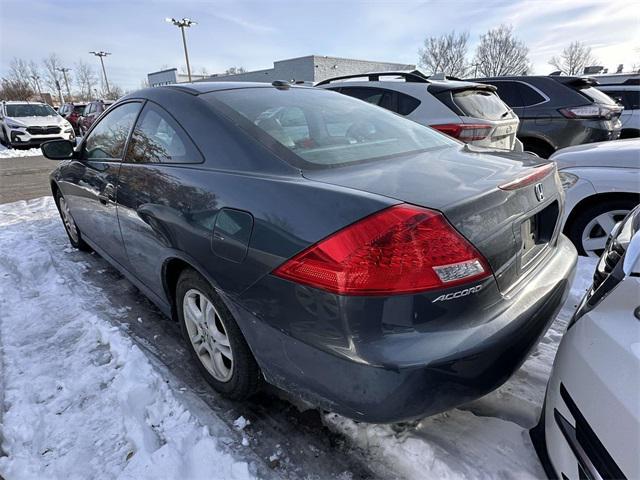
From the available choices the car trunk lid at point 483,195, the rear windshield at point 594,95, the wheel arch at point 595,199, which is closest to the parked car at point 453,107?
the wheel arch at point 595,199

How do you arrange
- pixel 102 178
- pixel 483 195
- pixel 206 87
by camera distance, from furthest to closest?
pixel 102 178 → pixel 206 87 → pixel 483 195

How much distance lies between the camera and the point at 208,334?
2098 millimetres

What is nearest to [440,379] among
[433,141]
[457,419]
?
[457,419]

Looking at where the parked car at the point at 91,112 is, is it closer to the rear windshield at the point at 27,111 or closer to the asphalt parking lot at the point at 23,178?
the rear windshield at the point at 27,111

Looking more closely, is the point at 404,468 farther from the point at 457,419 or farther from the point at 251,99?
the point at 251,99

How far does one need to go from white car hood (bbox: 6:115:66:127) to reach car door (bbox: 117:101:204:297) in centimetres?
1534

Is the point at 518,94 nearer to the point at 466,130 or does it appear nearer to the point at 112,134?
the point at 466,130

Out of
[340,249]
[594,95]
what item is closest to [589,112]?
[594,95]

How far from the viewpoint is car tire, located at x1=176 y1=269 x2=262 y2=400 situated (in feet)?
6.18

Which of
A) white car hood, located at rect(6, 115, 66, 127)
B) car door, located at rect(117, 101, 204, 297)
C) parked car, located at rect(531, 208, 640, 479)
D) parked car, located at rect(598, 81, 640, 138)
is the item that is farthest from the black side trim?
white car hood, located at rect(6, 115, 66, 127)

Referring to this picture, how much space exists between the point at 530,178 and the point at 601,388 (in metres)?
0.93

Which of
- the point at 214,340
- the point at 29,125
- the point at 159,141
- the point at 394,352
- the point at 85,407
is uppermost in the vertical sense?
the point at 159,141

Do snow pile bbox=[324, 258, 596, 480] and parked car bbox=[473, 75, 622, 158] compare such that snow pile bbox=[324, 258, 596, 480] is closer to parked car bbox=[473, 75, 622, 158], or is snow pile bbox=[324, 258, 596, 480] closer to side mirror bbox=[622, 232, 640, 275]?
side mirror bbox=[622, 232, 640, 275]

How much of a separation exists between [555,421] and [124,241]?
8.40ft
